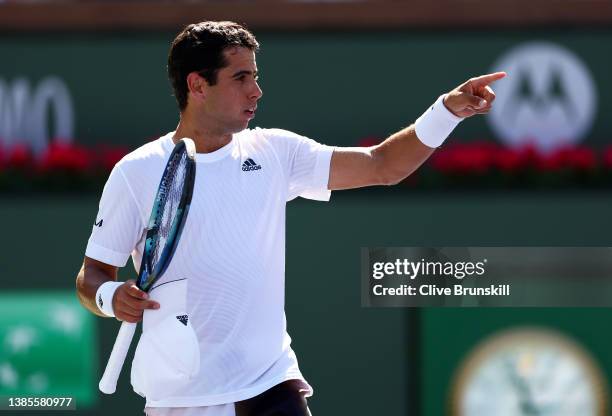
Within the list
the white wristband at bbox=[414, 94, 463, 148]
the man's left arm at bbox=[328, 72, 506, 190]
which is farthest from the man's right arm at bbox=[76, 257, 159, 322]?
the white wristband at bbox=[414, 94, 463, 148]

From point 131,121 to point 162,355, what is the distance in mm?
4201

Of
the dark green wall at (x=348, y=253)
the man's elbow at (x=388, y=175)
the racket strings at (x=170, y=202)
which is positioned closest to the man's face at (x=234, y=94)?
the racket strings at (x=170, y=202)

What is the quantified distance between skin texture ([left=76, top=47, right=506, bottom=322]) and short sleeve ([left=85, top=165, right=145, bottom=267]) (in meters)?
0.06

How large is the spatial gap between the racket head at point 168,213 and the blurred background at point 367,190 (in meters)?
2.91

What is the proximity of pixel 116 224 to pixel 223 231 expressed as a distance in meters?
0.32

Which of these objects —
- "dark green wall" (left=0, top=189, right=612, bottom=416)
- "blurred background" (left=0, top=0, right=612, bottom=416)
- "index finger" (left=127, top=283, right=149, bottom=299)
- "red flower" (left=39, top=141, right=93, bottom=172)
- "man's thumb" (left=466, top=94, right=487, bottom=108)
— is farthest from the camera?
"red flower" (left=39, top=141, right=93, bottom=172)

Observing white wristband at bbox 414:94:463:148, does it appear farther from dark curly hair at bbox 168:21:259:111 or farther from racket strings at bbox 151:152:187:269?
racket strings at bbox 151:152:187:269

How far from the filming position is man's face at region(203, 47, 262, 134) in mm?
3676

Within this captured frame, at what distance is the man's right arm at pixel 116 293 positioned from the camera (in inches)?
135

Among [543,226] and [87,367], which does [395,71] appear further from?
[87,367]

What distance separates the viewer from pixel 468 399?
A: 246 inches

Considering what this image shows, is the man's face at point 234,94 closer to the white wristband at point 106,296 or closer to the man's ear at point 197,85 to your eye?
the man's ear at point 197,85

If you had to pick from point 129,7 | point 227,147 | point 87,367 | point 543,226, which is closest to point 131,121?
point 129,7

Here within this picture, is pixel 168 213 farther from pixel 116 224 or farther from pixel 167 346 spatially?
pixel 167 346
